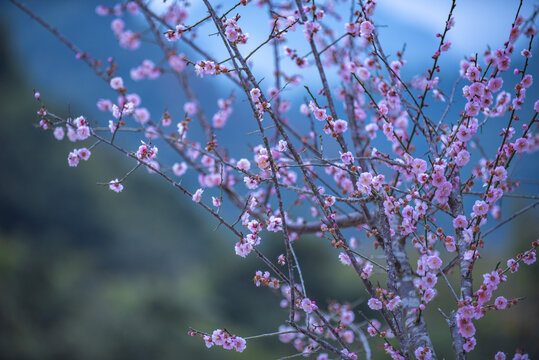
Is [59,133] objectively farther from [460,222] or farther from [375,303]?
[460,222]

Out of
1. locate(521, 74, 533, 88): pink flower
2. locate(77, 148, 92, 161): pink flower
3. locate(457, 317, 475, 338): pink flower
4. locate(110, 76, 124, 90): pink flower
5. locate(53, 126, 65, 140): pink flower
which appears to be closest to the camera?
locate(457, 317, 475, 338): pink flower

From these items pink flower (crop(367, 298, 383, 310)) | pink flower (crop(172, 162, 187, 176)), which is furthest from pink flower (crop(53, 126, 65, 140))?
pink flower (crop(367, 298, 383, 310))

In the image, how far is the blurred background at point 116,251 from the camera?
595 cm

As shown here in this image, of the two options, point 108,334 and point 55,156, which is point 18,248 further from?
point 108,334

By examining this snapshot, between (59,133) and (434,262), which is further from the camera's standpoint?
(59,133)

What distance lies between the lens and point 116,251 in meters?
10.9

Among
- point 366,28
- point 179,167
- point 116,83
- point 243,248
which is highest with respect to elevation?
point 116,83

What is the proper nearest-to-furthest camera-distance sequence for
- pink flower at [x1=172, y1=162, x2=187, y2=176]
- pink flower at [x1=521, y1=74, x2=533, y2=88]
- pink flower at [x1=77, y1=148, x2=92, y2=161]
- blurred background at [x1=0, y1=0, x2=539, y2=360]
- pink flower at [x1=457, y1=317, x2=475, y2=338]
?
A: pink flower at [x1=457, y1=317, x2=475, y2=338], pink flower at [x1=521, y1=74, x2=533, y2=88], pink flower at [x1=77, y1=148, x2=92, y2=161], pink flower at [x1=172, y1=162, x2=187, y2=176], blurred background at [x1=0, y1=0, x2=539, y2=360]

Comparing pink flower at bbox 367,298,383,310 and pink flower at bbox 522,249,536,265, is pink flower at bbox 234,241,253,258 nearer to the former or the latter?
pink flower at bbox 367,298,383,310

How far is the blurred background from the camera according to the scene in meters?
5.95

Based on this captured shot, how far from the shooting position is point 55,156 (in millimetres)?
11609

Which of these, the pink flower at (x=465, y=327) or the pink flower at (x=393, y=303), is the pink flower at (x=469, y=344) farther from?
the pink flower at (x=393, y=303)

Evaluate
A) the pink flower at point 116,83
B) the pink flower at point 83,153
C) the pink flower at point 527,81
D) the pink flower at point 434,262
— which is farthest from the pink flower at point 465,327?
the pink flower at point 116,83

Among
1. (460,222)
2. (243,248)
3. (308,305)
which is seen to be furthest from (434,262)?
(243,248)
